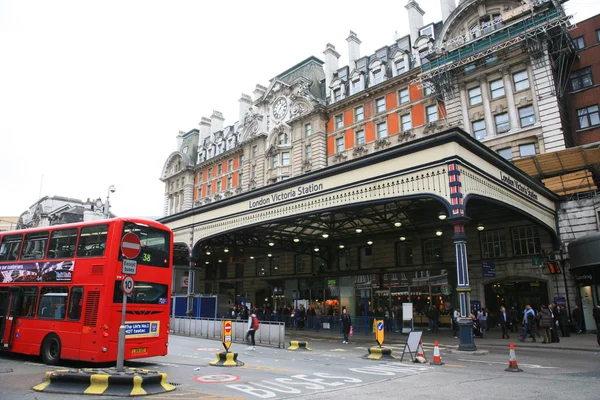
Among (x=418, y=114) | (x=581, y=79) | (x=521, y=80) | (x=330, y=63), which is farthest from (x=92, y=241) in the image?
(x=330, y=63)

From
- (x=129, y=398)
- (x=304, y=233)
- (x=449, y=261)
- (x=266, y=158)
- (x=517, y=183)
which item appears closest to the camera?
(x=129, y=398)

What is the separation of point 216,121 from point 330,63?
24622 millimetres

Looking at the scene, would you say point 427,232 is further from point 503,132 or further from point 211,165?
point 211,165

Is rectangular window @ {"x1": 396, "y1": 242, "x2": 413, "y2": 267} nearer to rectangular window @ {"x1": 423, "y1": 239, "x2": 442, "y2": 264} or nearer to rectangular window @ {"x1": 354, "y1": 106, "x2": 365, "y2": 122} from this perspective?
rectangular window @ {"x1": 423, "y1": 239, "x2": 442, "y2": 264}

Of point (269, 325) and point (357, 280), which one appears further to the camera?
point (357, 280)

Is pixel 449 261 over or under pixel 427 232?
under

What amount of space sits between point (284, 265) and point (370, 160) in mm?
24429

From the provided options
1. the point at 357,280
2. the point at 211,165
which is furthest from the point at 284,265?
the point at 211,165

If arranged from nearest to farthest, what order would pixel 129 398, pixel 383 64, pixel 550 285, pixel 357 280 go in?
pixel 129 398 → pixel 550 285 → pixel 357 280 → pixel 383 64

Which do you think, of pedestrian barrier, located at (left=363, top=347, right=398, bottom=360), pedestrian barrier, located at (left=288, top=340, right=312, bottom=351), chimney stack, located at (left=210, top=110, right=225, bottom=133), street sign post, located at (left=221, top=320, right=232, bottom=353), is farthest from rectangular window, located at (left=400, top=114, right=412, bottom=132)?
chimney stack, located at (left=210, top=110, right=225, bottom=133)

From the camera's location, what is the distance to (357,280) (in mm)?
34906

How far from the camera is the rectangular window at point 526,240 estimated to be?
27000 millimetres

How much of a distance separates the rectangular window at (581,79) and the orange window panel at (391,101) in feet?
41.8

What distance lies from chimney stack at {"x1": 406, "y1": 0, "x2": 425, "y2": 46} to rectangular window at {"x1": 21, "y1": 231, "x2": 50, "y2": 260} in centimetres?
3340
